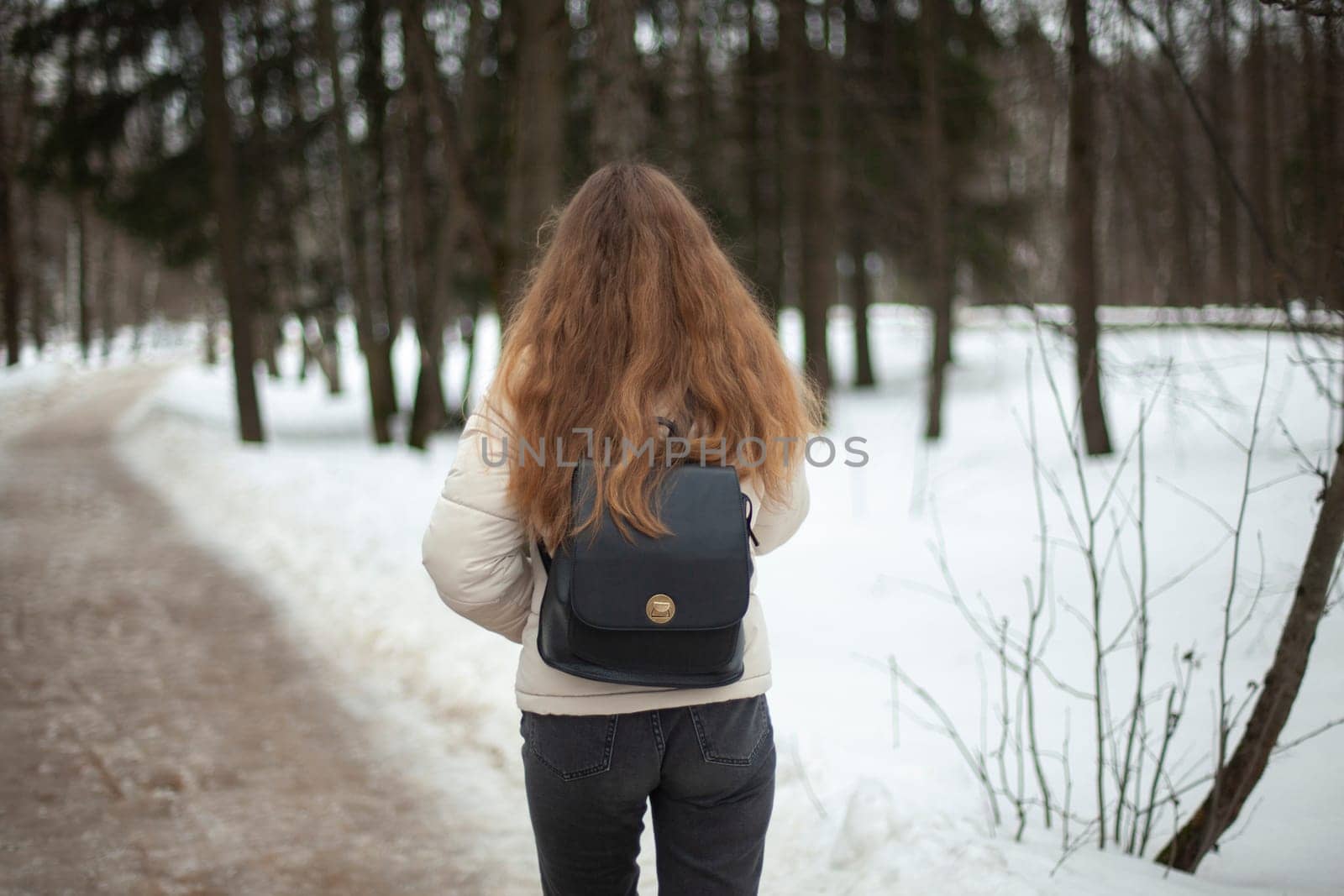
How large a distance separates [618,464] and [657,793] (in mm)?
635

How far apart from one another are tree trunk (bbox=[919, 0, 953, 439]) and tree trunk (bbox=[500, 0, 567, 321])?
5683 millimetres

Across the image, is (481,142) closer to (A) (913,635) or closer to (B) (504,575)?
(A) (913,635)

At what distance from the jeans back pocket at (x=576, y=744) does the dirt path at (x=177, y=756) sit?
5.72 ft

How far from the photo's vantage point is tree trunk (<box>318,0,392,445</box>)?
12.8 metres

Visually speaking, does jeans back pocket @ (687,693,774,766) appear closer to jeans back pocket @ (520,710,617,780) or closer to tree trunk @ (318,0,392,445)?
jeans back pocket @ (520,710,617,780)

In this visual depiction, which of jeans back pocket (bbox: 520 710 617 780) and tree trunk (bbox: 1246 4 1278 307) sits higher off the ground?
tree trunk (bbox: 1246 4 1278 307)

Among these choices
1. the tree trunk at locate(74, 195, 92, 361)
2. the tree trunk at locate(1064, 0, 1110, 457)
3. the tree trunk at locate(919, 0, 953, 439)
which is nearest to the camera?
the tree trunk at locate(1064, 0, 1110, 457)

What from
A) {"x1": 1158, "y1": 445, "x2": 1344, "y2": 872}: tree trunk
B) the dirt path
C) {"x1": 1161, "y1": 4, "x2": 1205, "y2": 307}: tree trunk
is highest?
{"x1": 1161, "y1": 4, "x2": 1205, "y2": 307}: tree trunk

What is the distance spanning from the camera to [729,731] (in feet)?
5.95

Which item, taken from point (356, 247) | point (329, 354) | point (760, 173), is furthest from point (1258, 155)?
point (329, 354)

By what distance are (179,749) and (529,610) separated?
3040mm

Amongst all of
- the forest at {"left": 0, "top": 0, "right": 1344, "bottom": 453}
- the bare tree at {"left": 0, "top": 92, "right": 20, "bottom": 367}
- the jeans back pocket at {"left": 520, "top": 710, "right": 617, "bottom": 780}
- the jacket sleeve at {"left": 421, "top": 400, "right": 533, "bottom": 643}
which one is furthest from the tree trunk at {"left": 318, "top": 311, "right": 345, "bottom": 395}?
the jeans back pocket at {"left": 520, "top": 710, "right": 617, "bottom": 780}

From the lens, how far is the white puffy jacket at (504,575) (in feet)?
5.78

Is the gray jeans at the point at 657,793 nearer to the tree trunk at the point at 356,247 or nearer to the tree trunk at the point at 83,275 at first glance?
the tree trunk at the point at 356,247
